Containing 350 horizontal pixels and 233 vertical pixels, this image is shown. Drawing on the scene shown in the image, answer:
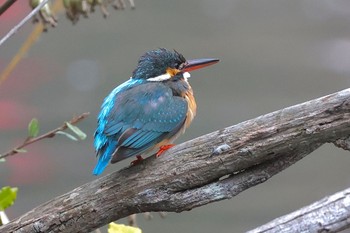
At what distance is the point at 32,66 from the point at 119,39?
1.35 ft

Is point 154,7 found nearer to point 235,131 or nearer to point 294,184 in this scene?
point 294,184

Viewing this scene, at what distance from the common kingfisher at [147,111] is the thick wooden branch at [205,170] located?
0.07m

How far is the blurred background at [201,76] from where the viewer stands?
13.3ft

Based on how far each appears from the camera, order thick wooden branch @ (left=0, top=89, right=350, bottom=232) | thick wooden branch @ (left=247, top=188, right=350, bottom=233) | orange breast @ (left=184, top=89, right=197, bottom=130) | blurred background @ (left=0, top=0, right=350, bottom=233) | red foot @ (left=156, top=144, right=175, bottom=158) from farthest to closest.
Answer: blurred background @ (left=0, top=0, right=350, bottom=233) < orange breast @ (left=184, top=89, right=197, bottom=130) < red foot @ (left=156, top=144, right=175, bottom=158) < thick wooden branch @ (left=0, top=89, right=350, bottom=232) < thick wooden branch @ (left=247, top=188, right=350, bottom=233)

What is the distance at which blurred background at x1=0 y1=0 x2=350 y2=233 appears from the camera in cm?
404

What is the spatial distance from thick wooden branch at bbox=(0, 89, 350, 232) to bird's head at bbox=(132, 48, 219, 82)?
14.0 inches

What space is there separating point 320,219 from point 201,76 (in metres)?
2.55

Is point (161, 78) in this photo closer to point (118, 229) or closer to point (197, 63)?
point (197, 63)

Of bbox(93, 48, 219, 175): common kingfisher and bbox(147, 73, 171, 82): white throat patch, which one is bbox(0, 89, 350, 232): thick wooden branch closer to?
bbox(93, 48, 219, 175): common kingfisher

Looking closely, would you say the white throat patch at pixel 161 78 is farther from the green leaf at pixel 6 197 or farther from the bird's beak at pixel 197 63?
the green leaf at pixel 6 197

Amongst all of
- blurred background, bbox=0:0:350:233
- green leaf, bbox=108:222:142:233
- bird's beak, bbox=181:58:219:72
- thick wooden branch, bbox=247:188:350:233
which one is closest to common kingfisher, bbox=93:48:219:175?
bird's beak, bbox=181:58:219:72

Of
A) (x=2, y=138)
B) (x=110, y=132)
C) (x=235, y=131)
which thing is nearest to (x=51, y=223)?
(x=110, y=132)

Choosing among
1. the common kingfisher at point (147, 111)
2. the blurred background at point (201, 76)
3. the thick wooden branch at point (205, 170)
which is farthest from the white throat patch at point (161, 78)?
the blurred background at point (201, 76)

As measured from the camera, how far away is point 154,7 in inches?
161
